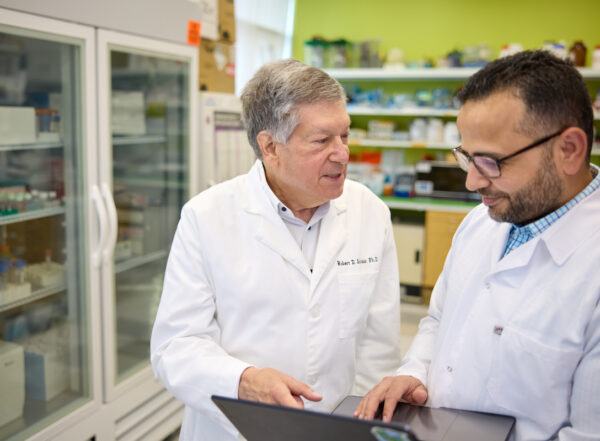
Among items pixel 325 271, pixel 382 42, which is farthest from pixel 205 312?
pixel 382 42

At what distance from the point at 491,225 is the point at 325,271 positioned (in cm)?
49

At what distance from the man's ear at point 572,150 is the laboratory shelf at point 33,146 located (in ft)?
6.76

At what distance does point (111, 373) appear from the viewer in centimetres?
269

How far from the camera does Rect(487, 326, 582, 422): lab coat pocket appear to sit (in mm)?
1100

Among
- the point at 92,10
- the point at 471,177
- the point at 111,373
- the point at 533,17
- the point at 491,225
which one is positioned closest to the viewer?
the point at 471,177

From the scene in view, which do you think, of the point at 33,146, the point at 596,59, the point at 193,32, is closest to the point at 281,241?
the point at 33,146

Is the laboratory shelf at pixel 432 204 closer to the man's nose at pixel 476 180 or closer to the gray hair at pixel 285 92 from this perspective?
the gray hair at pixel 285 92

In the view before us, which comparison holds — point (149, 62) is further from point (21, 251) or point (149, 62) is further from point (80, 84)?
point (21, 251)

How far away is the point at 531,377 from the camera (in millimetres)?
1135

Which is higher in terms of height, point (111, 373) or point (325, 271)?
point (325, 271)

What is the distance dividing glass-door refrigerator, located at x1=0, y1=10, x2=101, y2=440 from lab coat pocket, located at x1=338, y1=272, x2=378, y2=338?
140cm

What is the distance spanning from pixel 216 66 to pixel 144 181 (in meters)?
0.97

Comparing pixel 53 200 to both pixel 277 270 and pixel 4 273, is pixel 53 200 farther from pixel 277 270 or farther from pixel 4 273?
pixel 277 270

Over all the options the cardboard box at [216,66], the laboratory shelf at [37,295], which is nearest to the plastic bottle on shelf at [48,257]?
the laboratory shelf at [37,295]
